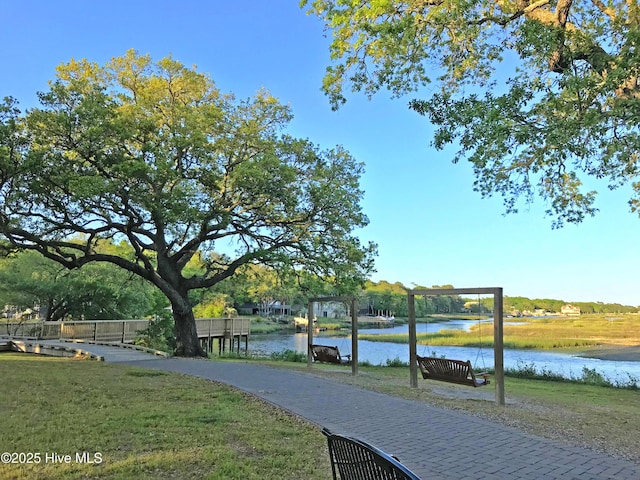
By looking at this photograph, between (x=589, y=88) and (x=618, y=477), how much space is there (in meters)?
5.07

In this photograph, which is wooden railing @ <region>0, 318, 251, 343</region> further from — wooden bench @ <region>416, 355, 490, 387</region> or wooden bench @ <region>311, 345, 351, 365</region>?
wooden bench @ <region>416, 355, 490, 387</region>

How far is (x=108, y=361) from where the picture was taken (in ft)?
49.3

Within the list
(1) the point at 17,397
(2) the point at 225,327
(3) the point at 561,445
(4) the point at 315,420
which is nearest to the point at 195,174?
(1) the point at 17,397

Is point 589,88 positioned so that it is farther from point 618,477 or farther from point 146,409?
point 146,409

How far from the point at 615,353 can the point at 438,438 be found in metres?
26.9

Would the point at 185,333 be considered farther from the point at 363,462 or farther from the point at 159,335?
the point at 363,462

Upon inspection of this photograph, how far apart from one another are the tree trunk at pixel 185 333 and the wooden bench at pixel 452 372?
11.1 metres

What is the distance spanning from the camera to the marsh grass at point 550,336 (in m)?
29.2

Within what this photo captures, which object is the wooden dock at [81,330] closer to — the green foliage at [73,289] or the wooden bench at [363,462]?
the green foliage at [73,289]

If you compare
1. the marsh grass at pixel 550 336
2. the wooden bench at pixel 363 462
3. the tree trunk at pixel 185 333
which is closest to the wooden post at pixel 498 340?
the wooden bench at pixel 363 462

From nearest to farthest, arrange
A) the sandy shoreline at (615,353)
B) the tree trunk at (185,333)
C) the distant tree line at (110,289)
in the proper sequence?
the tree trunk at (185,333) → the distant tree line at (110,289) → the sandy shoreline at (615,353)

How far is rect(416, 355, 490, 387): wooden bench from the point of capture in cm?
914

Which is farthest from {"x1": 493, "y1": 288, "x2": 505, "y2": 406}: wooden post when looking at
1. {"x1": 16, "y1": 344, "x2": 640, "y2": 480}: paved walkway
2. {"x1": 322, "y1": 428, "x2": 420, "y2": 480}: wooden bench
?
{"x1": 322, "y1": 428, "x2": 420, "y2": 480}: wooden bench

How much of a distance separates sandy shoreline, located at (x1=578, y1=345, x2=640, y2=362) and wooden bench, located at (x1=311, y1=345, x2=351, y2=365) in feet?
59.3
